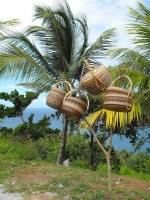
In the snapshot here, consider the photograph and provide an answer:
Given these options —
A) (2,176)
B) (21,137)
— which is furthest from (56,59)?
(2,176)

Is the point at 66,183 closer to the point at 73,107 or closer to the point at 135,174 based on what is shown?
the point at 73,107

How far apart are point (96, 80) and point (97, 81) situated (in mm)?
27

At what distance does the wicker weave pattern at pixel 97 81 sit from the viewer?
6.70 meters

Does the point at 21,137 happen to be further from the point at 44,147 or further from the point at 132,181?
the point at 132,181

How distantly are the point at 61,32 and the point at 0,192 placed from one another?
22.5ft

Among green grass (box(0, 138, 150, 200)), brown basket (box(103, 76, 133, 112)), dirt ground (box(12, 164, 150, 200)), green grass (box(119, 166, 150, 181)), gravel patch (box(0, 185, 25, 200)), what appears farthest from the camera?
green grass (box(119, 166, 150, 181))

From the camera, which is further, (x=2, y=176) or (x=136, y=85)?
(x=136, y=85)

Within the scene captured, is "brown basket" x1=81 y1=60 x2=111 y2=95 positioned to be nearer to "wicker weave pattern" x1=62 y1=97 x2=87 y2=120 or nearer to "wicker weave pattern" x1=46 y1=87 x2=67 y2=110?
"wicker weave pattern" x1=62 y1=97 x2=87 y2=120

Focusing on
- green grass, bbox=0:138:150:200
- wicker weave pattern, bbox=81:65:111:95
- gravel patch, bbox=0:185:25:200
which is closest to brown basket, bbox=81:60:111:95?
wicker weave pattern, bbox=81:65:111:95

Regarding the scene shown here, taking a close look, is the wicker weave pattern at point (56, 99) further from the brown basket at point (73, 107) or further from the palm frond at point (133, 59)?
the palm frond at point (133, 59)

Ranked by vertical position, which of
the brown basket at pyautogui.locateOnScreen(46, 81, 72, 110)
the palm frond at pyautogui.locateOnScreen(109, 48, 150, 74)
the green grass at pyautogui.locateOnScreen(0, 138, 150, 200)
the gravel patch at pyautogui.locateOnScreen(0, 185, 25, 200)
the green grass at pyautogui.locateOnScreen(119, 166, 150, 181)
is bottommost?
the gravel patch at pyautogui.locateOnScreen(0, 185, 25, 200)

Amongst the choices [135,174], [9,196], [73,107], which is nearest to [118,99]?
[73,107]

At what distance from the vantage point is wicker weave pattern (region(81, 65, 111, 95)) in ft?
22.0

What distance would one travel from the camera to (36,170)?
28.6 ft
